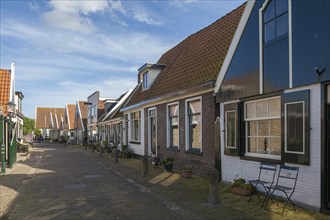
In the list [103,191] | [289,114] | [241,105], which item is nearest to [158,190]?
[103,191]

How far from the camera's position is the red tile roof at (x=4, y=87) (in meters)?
24.0

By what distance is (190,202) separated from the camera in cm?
884

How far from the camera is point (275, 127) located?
9.22 meters

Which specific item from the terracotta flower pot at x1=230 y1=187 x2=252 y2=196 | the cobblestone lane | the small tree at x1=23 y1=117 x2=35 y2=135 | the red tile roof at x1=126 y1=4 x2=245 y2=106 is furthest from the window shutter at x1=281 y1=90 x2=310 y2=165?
the small tree at x1=23 y1=117 x2=35 y2=135

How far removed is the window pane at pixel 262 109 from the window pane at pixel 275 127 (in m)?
0.35

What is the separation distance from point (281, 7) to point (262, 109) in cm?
275

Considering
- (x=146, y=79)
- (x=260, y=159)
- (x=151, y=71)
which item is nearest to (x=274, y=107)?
(x=260, y=159)

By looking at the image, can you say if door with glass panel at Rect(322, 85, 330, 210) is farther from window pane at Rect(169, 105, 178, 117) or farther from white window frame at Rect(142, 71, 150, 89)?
white window frame at Rect(142, 71, 150, 89)

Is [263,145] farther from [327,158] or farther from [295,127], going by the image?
[327,158]

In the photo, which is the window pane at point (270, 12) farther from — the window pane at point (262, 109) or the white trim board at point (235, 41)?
the window pane at point (262, 109)

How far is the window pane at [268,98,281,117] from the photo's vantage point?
907cm

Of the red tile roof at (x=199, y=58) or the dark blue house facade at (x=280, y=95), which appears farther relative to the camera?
the red tile roof at (x=199, y=58)

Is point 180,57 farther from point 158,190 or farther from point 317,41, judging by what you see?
point 317,41

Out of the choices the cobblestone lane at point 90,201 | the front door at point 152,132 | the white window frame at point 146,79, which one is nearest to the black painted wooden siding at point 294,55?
the cobblestone lane at point 90,201
